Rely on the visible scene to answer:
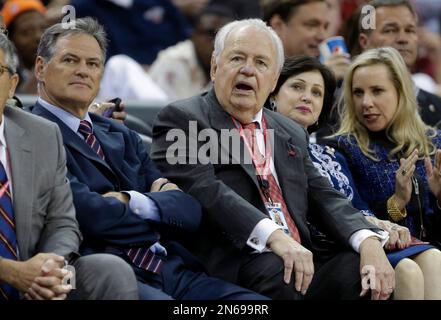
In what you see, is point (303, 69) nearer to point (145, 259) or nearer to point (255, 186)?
point (255, 186)

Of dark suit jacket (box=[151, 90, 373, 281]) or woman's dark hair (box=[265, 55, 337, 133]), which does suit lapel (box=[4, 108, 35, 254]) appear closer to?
dark suit jacket (box=[151, 90, 373, 281])

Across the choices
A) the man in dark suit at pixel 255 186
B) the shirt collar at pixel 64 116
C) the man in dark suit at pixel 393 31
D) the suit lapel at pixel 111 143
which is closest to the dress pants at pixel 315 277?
the man in dark suit at pixel 255 186

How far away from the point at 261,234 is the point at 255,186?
1.02 feet

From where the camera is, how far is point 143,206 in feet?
14.9

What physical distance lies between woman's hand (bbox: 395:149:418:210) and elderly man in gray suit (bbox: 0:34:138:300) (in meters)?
1.69

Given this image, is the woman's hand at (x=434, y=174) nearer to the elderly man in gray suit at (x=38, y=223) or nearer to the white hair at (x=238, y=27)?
the white hair at (x=238, y=27)

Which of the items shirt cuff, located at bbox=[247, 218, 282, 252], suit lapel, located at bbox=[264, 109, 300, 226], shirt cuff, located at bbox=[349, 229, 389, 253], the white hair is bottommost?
shirt cuff, located at bbox=[349, 229, 389, 253]

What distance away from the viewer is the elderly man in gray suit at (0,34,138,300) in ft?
13.1

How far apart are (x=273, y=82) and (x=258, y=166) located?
0.42 metres

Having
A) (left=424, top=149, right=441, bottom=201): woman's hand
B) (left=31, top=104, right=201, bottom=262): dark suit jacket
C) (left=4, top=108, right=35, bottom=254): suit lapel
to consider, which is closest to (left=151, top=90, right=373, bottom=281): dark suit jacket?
(left=31, top=104, right=201, bottom=262): dark suit jacket

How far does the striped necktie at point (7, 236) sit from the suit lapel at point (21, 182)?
0.8 inches

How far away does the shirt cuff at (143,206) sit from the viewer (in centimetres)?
453

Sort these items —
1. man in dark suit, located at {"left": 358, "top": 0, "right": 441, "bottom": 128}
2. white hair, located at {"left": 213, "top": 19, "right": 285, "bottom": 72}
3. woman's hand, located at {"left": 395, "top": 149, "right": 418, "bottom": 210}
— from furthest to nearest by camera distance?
1. man in dark suit, located at {"left": 358, "top": 0, "right": 441, "bottom": 128}
2. woman's hand, located at {"left": 395, "top": 149, "right": 418, "bottom": 210}
3. white hair, located at {"left": 213, "top": 19, "right": 285, "bottom": 72}
